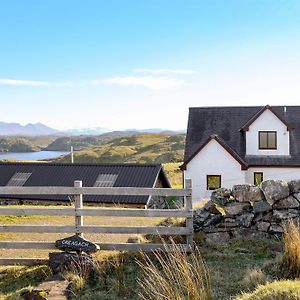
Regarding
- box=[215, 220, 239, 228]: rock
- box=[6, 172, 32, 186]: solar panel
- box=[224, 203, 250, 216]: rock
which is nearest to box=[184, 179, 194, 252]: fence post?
box=[215, 220, 239, 228]: rock

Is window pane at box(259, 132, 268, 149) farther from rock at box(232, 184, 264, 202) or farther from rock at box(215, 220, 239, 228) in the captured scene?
rock at box(215, 220, 239, 228)

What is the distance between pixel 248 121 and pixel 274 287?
A: 75.6 ft

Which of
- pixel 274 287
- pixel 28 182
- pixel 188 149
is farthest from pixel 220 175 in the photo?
pixel 274 287

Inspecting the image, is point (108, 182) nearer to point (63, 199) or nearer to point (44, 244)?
point (63, 199)

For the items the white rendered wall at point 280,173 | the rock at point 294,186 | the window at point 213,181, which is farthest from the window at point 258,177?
the rock at point 294,186

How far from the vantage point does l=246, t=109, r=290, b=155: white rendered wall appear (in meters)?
26.4

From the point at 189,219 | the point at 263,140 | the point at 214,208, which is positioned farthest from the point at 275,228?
the point at 263,140

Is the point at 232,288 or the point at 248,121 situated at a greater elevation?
the point at 248,121

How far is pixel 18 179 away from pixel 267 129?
17.8 meters

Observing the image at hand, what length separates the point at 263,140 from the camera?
26.9 m

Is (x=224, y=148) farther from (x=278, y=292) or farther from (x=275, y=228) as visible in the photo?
(x=278, y=292)

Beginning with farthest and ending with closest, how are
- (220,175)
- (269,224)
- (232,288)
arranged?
(220,175) < (269,224) < (232,288)

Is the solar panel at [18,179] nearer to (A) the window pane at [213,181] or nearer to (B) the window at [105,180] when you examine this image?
(B) the window at [105,180]

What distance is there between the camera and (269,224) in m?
9.25
